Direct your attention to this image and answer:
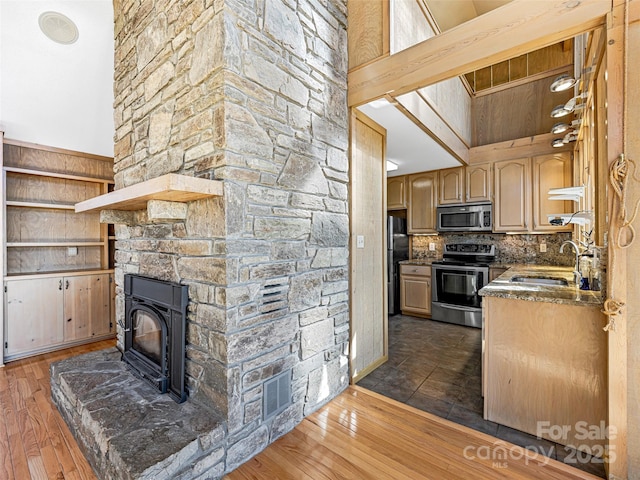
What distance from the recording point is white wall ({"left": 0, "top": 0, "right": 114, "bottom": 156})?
2.49 meters

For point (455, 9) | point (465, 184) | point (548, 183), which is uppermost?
point (455, 9)

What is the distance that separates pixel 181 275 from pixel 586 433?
2585 mm

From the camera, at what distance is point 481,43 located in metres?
1.79

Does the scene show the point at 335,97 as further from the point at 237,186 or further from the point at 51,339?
the point at 51,339

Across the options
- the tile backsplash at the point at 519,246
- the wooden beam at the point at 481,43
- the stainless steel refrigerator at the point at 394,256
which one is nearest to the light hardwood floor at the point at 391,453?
the wooden beam at the point at 481,43

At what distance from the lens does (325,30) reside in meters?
2.21

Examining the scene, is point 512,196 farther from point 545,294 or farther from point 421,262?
point 545,294

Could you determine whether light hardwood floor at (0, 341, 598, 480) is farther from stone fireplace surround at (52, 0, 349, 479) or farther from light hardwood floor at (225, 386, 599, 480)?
stone fireplace surround at (52, 0, 349, 479)

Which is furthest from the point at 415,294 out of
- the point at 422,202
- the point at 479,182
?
the point at 479,182

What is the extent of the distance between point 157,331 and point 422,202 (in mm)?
4172

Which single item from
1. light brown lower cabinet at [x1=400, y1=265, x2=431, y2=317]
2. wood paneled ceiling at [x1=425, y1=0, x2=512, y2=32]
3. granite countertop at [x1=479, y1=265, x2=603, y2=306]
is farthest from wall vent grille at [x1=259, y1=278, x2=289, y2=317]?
wood paneled ceiling at [x1=425, y1=0, x2=512, y2=32]

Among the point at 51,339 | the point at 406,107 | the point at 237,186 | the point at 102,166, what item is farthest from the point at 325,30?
the point at 51,339

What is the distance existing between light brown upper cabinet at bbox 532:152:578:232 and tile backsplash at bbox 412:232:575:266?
0.91 ft

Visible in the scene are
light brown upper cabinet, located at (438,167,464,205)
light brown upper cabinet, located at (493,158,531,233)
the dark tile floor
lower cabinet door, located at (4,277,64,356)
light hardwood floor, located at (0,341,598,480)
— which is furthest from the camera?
light brown upper cabinet, located at (438,167,464,205)
